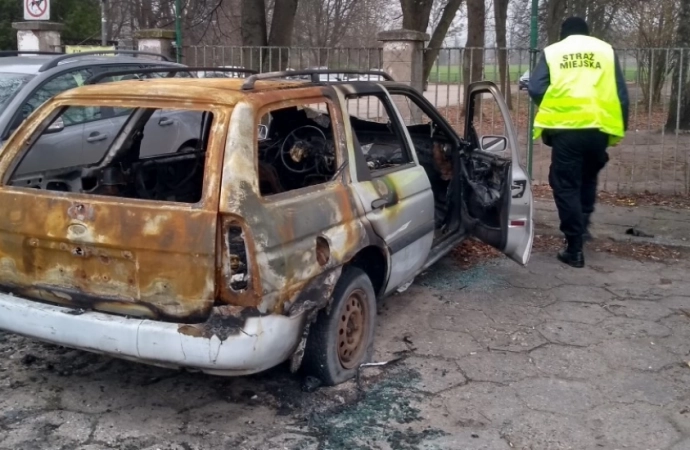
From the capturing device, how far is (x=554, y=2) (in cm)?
2016

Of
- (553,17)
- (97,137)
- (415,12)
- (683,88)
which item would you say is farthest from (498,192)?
(553,17)

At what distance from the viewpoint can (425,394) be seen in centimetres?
438

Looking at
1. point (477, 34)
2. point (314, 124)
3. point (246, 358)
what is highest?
point (477, 34)

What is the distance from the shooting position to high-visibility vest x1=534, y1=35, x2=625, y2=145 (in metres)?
6.27

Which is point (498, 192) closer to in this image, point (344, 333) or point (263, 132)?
point (263, 132)

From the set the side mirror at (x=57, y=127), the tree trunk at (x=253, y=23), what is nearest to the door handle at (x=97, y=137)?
the side mirror at (x=57, y=127)

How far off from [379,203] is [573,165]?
2.43 meters

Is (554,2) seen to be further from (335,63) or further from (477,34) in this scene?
(335,63)

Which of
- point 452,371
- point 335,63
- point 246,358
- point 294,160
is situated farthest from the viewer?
point 335,63

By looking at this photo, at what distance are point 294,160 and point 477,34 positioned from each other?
45.2 ft

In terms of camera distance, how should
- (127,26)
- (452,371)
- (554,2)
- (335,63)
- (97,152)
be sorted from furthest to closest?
(127,26) < (554,2) < (335,63) < (97,152) < (452,371)

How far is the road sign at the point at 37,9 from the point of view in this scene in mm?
12477

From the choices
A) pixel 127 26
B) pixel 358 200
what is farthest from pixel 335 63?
pixel 127 26

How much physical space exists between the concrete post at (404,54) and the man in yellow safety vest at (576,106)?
3.31 meters
